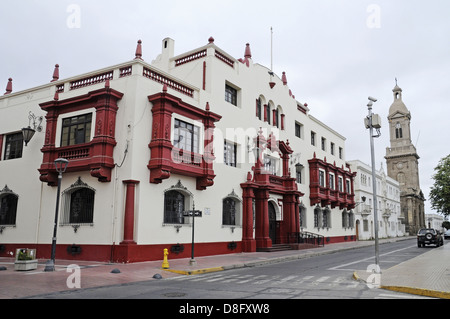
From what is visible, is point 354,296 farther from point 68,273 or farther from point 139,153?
point 139,153

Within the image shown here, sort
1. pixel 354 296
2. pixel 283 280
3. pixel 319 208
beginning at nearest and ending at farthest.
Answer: pixel 354 296, pixel 283 280, pixel 319 208

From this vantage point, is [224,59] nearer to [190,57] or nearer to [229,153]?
[190,57]

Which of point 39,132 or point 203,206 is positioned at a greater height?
point 39,132

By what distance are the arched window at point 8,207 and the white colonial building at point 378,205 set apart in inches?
1424

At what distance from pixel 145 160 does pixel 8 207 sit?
902 centimetres

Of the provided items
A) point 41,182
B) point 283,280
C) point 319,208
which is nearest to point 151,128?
point 41,182

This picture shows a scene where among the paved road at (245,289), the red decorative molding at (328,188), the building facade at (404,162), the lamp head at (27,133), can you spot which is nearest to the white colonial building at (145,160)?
the lamp head at (27,133)

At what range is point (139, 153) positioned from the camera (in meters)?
17.5

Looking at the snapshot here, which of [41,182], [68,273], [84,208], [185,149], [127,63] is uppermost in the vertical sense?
[127,63]

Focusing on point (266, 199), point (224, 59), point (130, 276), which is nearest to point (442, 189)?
point (266, 199)

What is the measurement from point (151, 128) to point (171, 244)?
5610mm

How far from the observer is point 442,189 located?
1431 inches

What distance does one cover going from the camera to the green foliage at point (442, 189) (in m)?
36.0

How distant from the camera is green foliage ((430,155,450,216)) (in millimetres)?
36000
